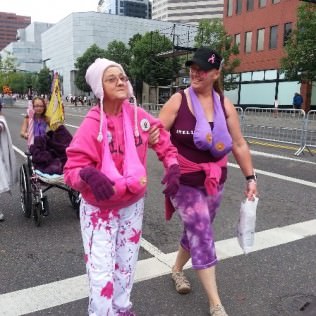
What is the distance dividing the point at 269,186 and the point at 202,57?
494 cm

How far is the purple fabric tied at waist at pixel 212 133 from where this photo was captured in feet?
9.57

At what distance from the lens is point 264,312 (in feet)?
10.4

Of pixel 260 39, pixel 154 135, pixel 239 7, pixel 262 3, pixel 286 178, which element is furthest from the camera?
pixel 239 7

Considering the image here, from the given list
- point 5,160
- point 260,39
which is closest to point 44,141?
point 5,160

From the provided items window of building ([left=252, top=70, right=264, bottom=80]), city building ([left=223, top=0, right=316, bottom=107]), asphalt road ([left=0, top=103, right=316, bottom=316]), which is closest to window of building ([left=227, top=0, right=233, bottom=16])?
city building ([left=223, top=0, right=316, bottom=107])

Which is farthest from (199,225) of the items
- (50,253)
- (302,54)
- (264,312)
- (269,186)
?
(302,54)

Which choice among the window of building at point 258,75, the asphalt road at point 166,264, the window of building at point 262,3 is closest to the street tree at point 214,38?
the window of building at point 258,75

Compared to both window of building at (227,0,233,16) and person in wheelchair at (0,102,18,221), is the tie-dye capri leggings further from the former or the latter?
window of building at (227,0,233,16)

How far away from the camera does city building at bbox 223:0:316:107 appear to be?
36844 millimetres

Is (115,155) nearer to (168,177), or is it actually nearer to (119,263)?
(168,177)

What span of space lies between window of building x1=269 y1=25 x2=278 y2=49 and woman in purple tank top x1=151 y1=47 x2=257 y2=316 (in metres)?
38.3

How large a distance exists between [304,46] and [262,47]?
886 inches

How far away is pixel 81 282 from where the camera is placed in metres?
3.62

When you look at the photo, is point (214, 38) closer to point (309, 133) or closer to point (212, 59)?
point (309, 133)
